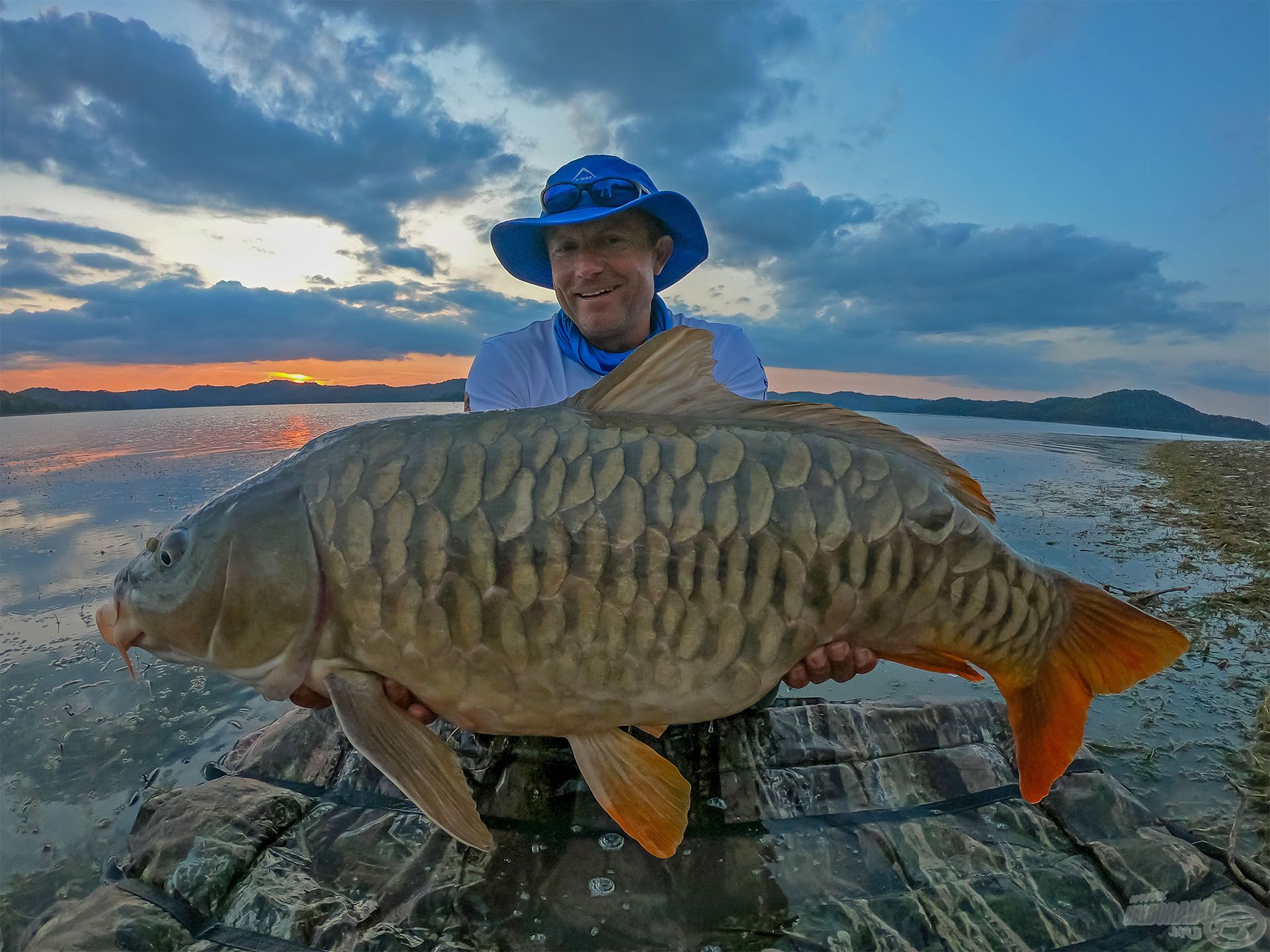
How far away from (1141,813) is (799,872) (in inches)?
39.6

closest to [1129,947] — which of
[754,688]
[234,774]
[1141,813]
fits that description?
[1141,813]

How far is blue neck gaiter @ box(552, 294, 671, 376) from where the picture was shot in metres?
2.84

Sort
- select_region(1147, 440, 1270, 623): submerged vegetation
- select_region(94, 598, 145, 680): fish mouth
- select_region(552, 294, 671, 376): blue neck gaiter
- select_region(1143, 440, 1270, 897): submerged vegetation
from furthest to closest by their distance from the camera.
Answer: select_region(1147, 440, 1270, 623): submerged vegetation < select_region(552, 294, 671, 376): blue neck gaiter < select_region(1143, 440, 1270, 897): submerged vegetation < select_region(94, 598, 145, 680): fish mouth

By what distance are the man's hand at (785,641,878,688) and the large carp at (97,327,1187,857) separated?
0.05m

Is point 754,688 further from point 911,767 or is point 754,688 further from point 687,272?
point 687,272

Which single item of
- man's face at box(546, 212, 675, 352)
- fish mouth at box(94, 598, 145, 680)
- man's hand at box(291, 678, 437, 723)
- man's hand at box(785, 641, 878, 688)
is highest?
man's face at box(546, 212, 675, 352)

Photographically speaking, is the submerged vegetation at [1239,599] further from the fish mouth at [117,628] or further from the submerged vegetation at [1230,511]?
the fish mouth at [117,628]

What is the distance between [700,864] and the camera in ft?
5.76

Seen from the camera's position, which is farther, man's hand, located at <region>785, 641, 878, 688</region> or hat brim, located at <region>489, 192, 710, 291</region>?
hat brim, located at <region>489, 192, 710, 291</region>

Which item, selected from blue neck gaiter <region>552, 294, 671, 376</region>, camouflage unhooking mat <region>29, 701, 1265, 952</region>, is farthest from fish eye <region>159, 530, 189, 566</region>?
blue neck gaiter <region>552, 294, 671, 376</region>

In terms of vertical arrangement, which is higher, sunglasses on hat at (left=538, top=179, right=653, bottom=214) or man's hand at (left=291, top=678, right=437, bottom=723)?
sunglasses on hat at (left=538, top=179, right=653, bottom=214)

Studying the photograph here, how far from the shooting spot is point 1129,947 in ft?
4.97

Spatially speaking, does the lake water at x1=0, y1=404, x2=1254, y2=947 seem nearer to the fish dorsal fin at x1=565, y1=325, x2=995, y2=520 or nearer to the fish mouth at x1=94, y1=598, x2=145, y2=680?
the fish mouth at x1=94, y1=598, x2=145, y2=680

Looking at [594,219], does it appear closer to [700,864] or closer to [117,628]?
[117,628]
